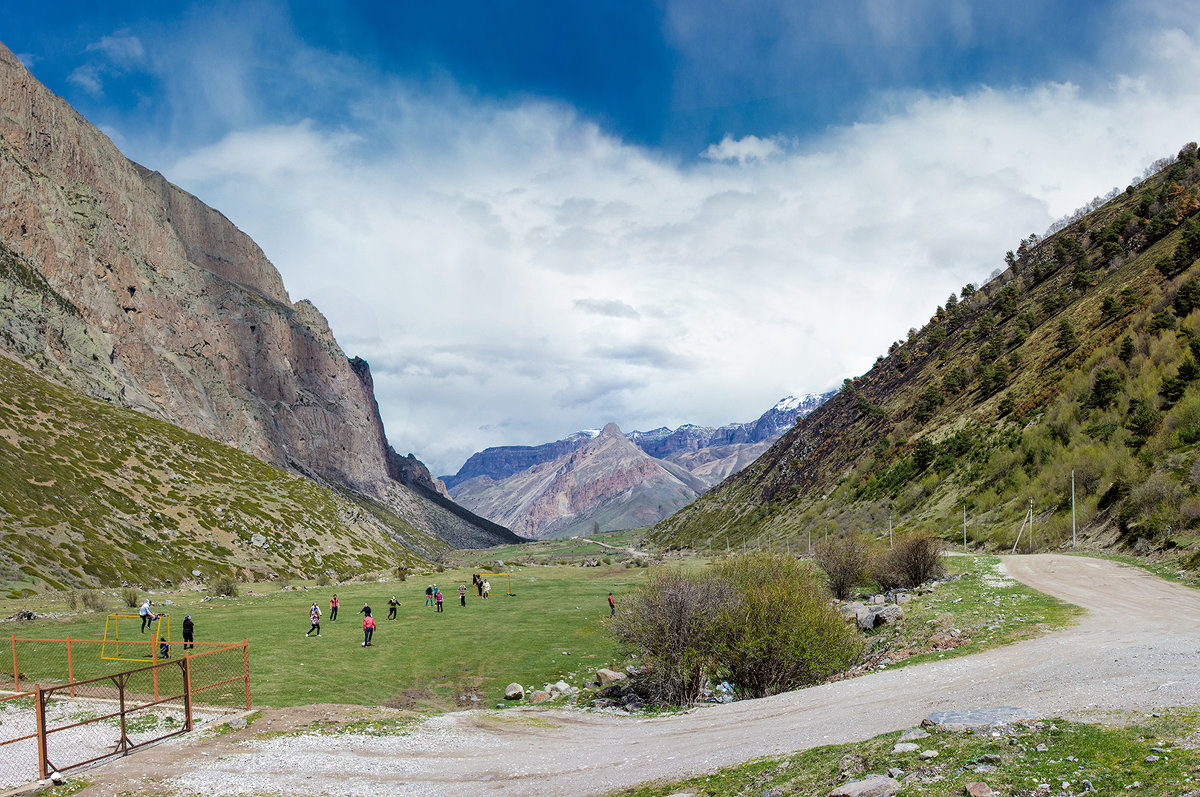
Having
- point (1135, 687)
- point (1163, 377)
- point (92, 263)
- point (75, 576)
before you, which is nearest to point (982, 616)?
point (1135, 687)

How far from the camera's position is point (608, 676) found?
28062mm

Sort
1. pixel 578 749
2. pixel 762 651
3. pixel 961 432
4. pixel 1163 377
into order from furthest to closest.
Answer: pixel 961 432
pixel 1163 377
pixel 762 651
pixel 578 749

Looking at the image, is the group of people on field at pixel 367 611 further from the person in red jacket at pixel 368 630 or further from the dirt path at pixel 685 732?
the dirt path at pixel 685 732

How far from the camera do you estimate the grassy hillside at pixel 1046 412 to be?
47844mm

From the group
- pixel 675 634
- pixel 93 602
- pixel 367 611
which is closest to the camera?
pixel 675 634

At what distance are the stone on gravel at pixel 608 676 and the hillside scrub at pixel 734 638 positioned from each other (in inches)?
87.0

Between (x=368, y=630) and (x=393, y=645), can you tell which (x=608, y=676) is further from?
(x=368, y=630)

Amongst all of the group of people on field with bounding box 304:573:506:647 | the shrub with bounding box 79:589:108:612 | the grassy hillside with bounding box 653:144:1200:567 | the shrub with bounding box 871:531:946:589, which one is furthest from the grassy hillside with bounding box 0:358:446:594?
the grassy hillside with bounding box 653:144:1200:567

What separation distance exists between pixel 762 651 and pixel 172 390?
477 feet

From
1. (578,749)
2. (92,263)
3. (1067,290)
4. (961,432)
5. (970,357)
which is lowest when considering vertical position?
(578,749)

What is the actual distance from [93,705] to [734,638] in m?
21.8

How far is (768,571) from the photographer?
31.9m

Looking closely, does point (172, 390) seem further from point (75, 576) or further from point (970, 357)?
point (970, 357)

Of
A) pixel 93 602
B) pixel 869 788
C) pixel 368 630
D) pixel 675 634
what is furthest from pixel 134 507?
pixel 869 788
